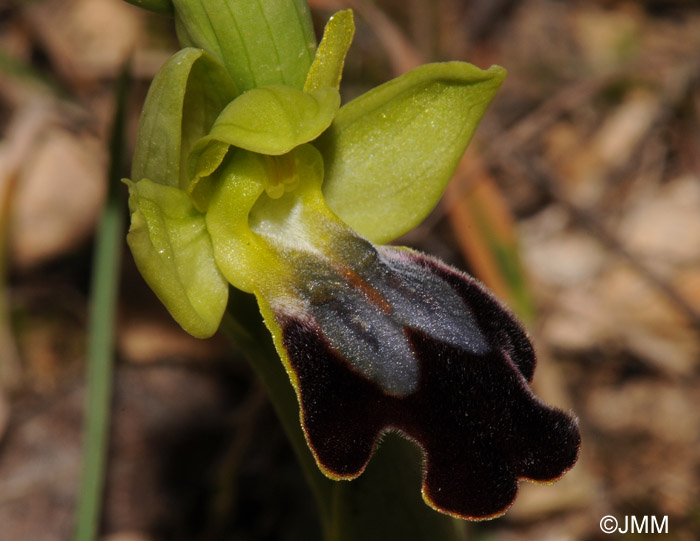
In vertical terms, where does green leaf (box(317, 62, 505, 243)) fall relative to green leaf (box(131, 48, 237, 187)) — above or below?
below

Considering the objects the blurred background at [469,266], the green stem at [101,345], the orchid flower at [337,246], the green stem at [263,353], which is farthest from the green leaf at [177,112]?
the blurred background at [469,266]

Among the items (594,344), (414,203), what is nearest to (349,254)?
(414,203)

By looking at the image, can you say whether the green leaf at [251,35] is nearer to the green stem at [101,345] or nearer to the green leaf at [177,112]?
the green leaf at [177,112]

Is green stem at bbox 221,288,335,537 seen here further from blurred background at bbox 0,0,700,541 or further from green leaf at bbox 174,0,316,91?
blurred background at bbox 0,0,700,541

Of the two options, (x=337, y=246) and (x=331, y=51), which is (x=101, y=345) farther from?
(x=331, y=51)

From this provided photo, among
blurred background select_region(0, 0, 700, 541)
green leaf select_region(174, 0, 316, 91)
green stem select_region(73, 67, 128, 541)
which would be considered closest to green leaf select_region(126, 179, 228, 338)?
green leaf select_region(174, 0, 316, 91)

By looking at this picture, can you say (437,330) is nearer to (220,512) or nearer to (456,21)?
(220,512)

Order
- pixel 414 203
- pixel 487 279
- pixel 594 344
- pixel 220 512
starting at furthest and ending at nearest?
pixel 594 344, pixel 487 279, pixel 220 512, pixel 414 203

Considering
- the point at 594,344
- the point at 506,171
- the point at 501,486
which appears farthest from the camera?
the point at 506,171
